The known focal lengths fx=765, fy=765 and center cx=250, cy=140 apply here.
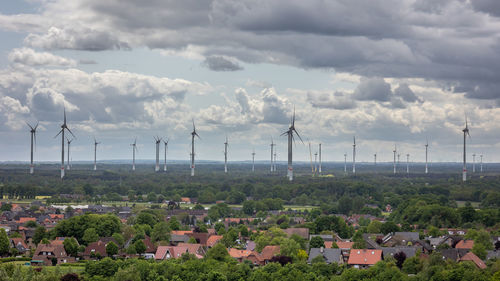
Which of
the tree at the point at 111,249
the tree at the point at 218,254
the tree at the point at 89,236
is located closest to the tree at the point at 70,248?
the tree at the point at 111,249

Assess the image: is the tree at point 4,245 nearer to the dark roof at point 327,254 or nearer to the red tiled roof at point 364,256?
the dark roof at point 327,254

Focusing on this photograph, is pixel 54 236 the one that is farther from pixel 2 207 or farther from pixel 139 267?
pixel 2 207

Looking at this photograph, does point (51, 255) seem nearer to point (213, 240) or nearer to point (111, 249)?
point (111, 249)

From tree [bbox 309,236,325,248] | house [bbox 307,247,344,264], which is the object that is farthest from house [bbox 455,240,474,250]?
tree [bbox 309,236,325,248]

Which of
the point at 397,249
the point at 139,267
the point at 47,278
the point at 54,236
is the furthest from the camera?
the point at 54,236

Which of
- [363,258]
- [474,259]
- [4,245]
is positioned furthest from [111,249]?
[474,259]

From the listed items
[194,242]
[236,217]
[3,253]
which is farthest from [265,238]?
[236,217]

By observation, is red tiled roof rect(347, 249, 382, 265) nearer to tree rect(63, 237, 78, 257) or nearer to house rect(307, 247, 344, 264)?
house rect(307, 247, 344, 264)
